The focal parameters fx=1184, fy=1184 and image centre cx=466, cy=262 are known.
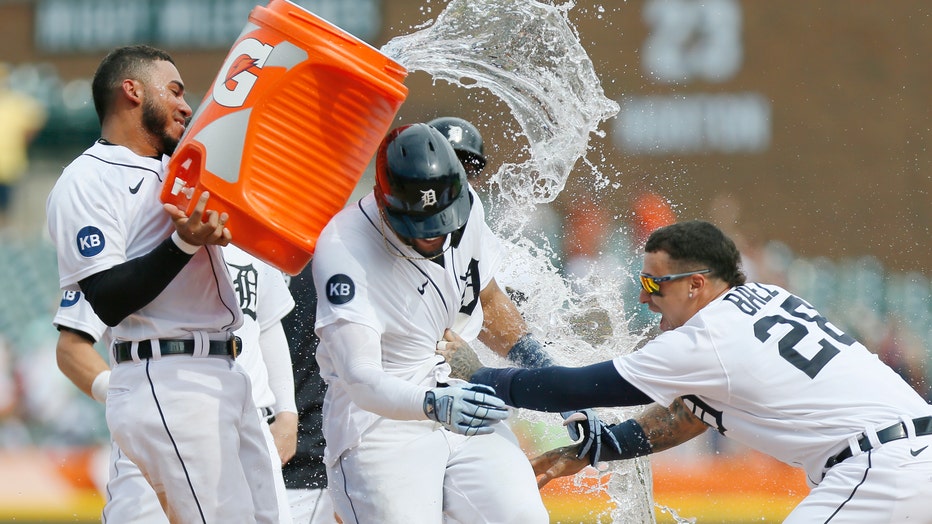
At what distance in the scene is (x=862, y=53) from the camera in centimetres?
1583

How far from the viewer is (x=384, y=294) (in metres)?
4.21

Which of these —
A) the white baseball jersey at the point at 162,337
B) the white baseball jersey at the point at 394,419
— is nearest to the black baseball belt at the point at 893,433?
the white baseball jersey at the point at 394,419

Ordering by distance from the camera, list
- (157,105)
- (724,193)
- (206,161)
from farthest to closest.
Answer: (724,193) → (157,105) → (206,161)

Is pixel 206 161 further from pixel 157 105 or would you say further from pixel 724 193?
pixel 724 193

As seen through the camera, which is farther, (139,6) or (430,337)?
(139,6)

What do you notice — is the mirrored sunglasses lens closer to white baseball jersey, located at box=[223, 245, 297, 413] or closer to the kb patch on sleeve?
the kb patch on sleeve

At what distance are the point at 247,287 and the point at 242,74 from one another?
159 centimetres

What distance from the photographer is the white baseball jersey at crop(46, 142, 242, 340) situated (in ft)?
13.5

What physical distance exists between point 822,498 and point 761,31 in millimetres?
12566

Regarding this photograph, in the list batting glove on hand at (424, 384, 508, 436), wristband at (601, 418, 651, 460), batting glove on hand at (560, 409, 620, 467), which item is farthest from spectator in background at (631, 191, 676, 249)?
batting glove on hand at (424, 384, 508, 436)

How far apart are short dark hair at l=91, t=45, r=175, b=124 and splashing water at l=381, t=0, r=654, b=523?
56.7 inches

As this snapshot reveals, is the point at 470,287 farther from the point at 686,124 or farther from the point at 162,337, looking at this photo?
the point at 686,124

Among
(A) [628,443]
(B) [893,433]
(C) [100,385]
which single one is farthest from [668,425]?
(C) [100,385]

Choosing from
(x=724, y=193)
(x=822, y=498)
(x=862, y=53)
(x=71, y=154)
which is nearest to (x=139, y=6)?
(x=71, y=154)
